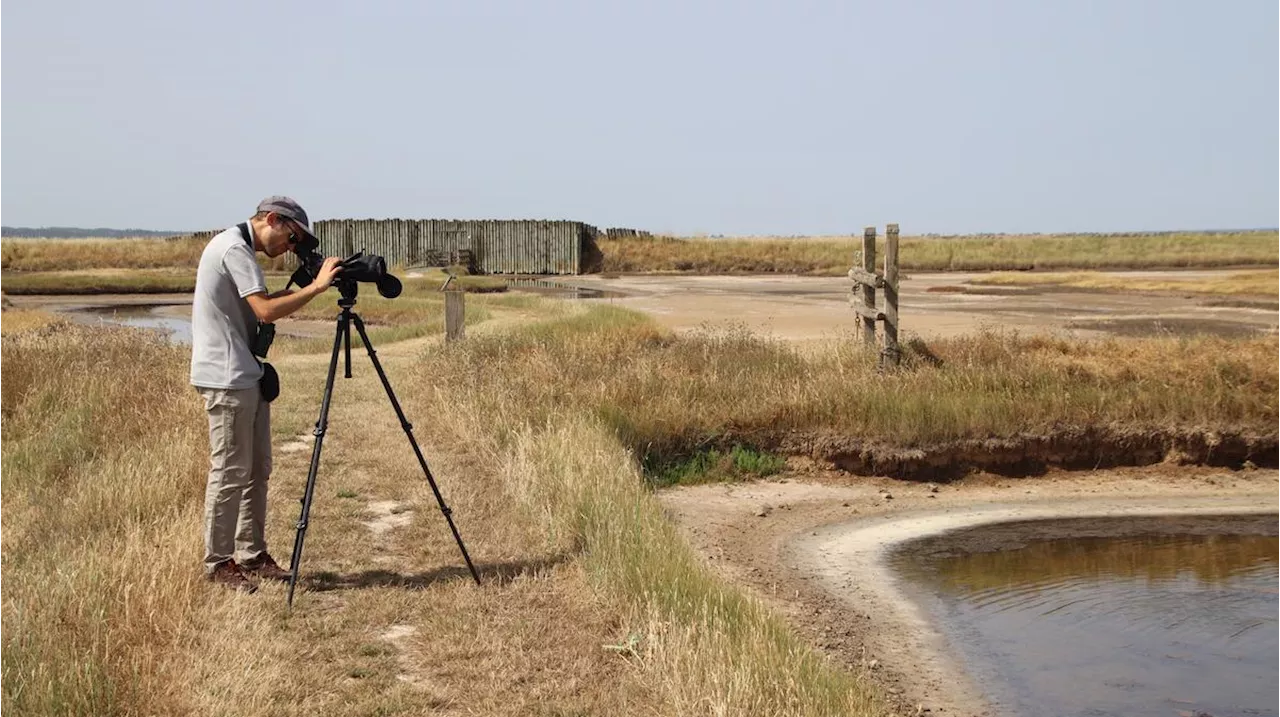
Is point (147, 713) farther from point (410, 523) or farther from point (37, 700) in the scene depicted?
point (410, 523)

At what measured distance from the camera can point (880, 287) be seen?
16.7 meters

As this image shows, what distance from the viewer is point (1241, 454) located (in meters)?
14.2

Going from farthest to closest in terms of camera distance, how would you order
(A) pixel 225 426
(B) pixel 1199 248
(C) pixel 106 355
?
(B) pixel 1199 248 < (C) pixel 106 355 < (A) pixel 225 426

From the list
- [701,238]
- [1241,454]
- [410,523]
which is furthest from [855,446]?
[701,238]

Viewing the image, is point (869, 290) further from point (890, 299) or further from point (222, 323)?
point (222, 323)

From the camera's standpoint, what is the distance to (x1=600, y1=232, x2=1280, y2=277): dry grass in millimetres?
59469

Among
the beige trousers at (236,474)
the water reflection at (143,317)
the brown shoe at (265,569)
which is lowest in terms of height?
the brown shoe at (265,569)

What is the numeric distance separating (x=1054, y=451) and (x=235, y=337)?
9.89m

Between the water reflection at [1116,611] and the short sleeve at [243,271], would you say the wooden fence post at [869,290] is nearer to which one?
the water reflection at [1116,611]

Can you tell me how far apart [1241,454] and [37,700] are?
1266 cm

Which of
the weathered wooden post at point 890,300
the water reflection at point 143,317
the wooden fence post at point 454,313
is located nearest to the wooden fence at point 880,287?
the weathered wooden post at point 890,300

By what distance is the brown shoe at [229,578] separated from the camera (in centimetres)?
702

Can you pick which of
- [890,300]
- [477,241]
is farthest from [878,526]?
[477,241]

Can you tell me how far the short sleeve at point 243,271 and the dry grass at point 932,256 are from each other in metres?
51.6
